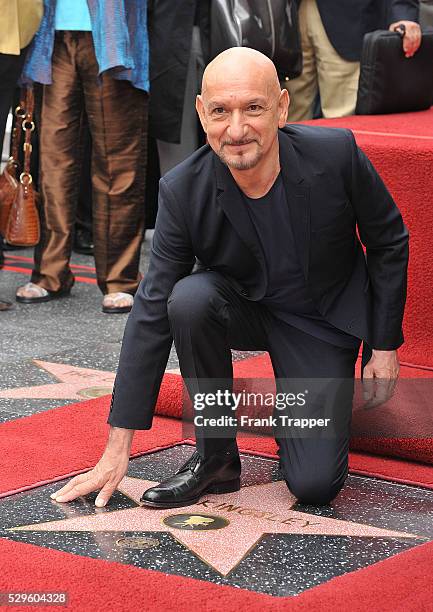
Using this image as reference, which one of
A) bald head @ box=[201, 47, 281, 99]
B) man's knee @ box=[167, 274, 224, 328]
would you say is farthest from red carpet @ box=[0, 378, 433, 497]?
bald head @ box=[201, 47, 281, 99]

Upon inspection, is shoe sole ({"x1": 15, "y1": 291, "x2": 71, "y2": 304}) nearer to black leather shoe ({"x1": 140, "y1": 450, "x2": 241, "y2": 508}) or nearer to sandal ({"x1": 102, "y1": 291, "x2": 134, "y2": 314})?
sandal ({"x1": 102, "y1": 291, "x2": 134, "y2": 314})

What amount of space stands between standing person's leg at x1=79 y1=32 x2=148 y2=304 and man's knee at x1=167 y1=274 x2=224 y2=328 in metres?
2.06

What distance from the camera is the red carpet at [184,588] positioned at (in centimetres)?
201

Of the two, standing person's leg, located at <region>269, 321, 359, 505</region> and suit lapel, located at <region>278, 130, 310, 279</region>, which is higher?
suit lapel, located at <region>278, 130, 310, 279</region>

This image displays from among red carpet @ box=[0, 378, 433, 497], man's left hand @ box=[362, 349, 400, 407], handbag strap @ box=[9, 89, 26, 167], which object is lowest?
red carpet @ box=[0, 378, 433, 497]

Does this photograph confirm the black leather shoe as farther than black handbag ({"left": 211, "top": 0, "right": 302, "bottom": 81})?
No

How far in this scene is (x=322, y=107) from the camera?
16.6ft

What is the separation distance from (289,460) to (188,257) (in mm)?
496

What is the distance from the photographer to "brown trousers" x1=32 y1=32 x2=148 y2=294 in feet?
14.8

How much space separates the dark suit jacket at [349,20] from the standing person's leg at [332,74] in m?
0.03

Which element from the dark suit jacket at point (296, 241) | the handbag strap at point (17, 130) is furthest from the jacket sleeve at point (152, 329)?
the handbag strap at point (17, 130)

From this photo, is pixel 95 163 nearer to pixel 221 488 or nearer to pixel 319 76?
pixel 319 76

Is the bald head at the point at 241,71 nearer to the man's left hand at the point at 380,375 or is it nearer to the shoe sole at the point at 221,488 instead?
the man's left hand at the point at 380,375

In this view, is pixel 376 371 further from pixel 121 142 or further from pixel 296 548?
pixel 121 142
